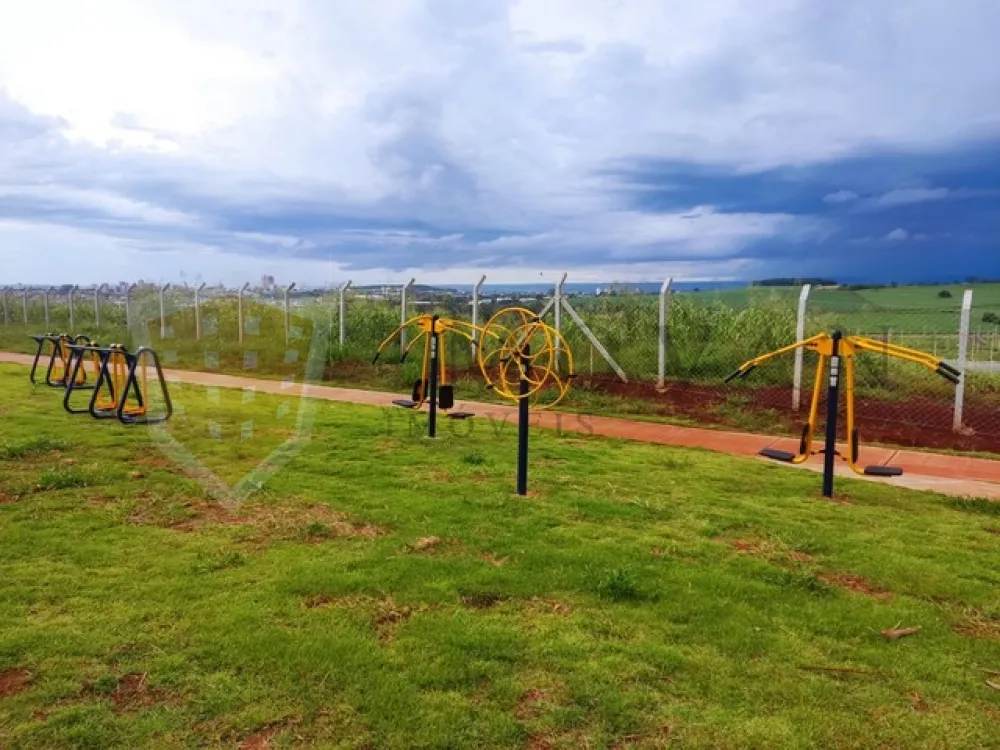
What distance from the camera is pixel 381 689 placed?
9.48ft

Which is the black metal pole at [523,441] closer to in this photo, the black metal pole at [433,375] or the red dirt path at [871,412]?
the black metal pole at [433,375]

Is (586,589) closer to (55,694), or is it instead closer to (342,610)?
(342,610)

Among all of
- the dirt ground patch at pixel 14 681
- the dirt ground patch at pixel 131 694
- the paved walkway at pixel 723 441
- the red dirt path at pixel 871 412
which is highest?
the red dirt path at pixel 871 412

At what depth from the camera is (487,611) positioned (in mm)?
3623

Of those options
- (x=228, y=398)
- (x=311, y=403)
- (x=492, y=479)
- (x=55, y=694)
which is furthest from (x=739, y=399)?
(x=55, y=694)

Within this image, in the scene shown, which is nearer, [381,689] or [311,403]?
[381,689]

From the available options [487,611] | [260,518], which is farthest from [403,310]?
[487,611]

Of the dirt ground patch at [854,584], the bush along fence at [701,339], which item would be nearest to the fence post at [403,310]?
the bush along fence at [701,339]

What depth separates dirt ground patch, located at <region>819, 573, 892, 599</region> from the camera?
4.00 m

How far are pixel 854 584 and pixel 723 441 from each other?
4318mm

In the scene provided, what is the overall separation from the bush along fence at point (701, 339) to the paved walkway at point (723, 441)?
0.66m

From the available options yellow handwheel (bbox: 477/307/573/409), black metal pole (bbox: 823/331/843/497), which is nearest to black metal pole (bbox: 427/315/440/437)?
yellow handwheel (bbox: 477/307/573/409)

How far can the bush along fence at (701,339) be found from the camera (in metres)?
6.36

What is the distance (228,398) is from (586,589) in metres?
6.76
